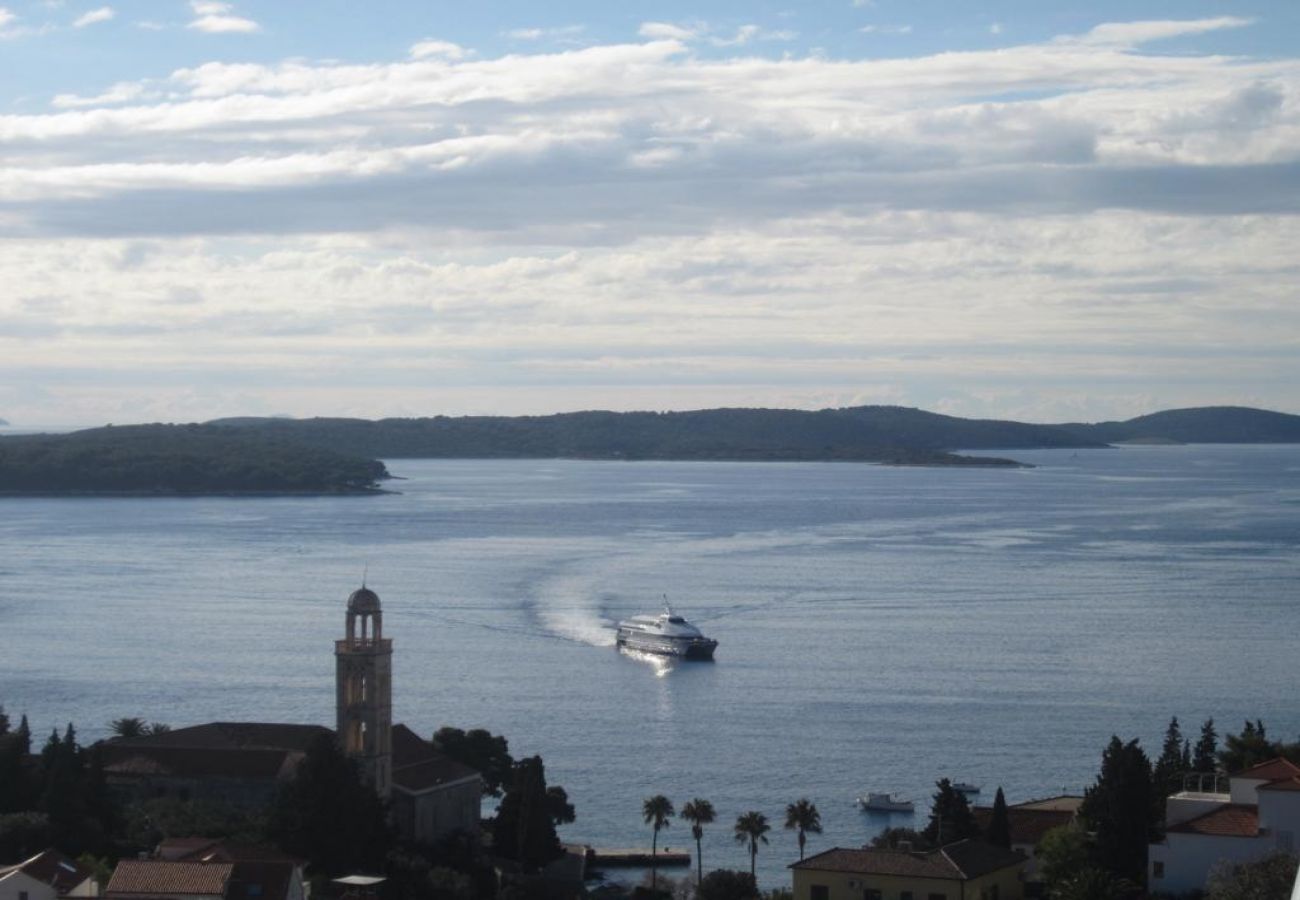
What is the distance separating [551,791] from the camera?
1357 inches

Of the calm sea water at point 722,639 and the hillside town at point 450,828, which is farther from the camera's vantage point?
the calm sea water at point 722,639

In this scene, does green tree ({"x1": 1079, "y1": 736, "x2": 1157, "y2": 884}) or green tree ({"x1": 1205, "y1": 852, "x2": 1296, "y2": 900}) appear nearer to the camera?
green tree ({"x1": 1205, "y1": 852, "x2": 1296, "y2": 900})

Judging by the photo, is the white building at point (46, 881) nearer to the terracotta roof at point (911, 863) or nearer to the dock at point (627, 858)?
the terracotta roof at point (911, 863)

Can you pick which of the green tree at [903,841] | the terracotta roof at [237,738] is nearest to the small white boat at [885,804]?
the green tree at [903,841]

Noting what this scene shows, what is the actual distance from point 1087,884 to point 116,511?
4933 inches

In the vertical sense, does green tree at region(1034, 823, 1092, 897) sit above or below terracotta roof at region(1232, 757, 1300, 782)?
below

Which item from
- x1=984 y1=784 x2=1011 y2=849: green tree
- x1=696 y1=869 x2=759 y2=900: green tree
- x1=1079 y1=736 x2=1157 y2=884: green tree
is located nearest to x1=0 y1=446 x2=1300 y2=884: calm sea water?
x1=696 y1=869 x2=759 y2=900: green tree

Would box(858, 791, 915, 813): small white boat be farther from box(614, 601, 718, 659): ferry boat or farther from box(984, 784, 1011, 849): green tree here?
box(614, 601, 718, 659): ferry boat

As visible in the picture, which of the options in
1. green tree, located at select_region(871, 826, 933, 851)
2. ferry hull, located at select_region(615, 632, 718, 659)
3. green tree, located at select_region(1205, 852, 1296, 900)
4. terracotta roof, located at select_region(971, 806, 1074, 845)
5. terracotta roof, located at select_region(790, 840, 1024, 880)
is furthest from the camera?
ferry hull, located at select_region(615, 632, 718, 659)

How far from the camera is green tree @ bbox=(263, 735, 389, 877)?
1102 inches

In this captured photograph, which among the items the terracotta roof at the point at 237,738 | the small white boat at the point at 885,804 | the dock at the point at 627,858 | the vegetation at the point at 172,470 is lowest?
the dock at the point at 627,858

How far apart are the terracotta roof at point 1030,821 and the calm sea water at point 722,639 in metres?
4.93

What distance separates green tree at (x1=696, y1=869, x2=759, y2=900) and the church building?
17.0ft

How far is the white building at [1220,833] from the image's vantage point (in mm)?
25156
